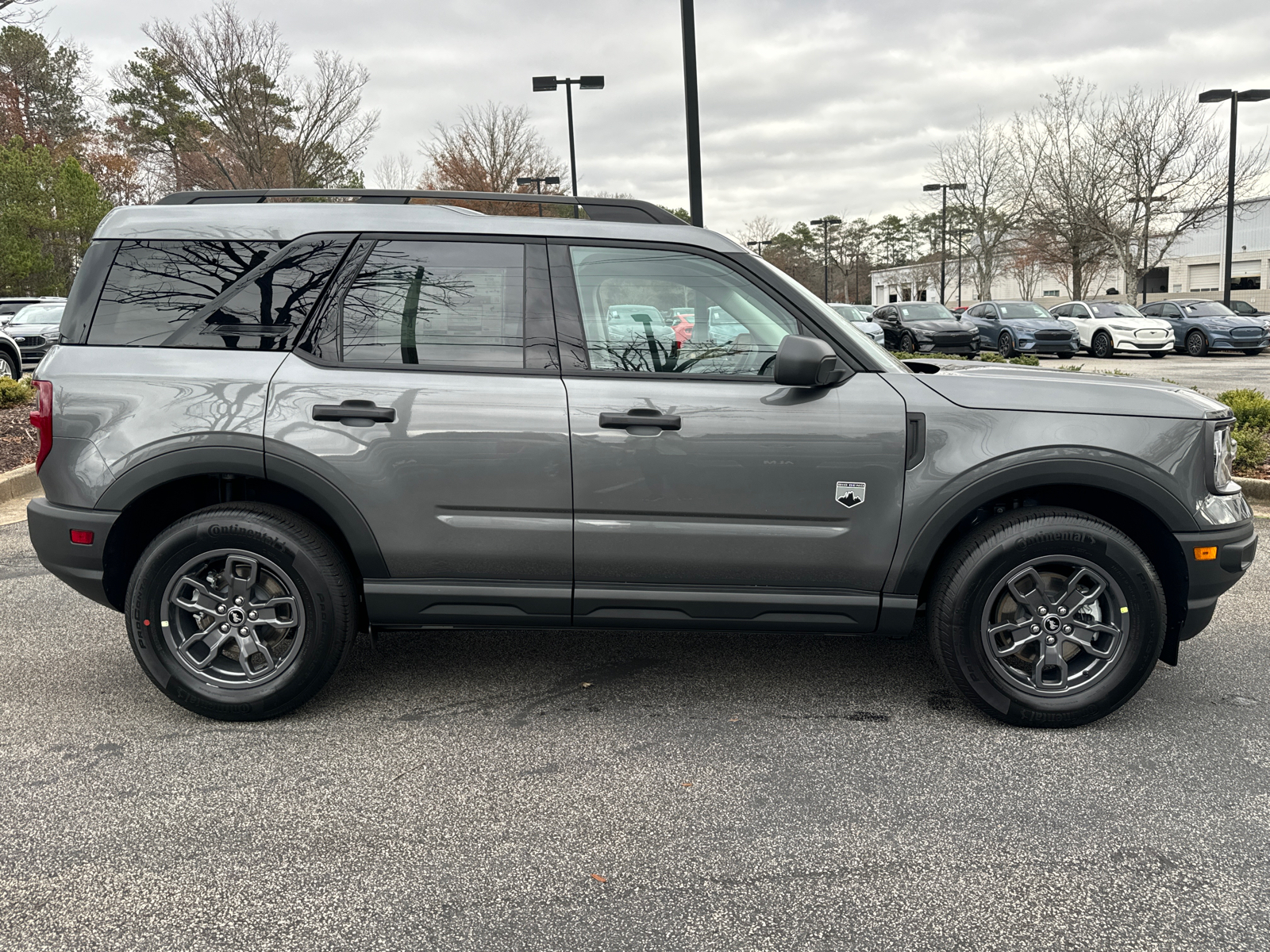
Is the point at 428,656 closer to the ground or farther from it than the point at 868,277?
closer to the ground

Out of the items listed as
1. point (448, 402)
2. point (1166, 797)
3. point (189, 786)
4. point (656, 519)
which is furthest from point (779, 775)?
point (189, 786)

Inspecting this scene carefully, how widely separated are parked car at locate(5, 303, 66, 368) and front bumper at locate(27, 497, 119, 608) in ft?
61.6

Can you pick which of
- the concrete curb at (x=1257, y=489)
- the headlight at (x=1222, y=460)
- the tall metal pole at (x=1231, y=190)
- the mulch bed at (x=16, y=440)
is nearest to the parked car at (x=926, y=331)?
the tall metal pole at (x=1231, y=190)

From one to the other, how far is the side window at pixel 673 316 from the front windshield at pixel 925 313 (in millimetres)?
23542

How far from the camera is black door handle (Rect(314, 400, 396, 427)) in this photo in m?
3.46

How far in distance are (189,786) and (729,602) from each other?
192cm

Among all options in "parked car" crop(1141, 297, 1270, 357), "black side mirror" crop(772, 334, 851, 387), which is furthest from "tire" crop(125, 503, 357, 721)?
"parked car" crop(1141, 297, 1270, 357)

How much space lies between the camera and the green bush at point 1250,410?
8.13 m

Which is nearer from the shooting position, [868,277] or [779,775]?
[779,775]

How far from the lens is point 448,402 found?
3.45 meters

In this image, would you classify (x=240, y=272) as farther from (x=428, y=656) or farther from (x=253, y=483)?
Result: (x=428, y=656)

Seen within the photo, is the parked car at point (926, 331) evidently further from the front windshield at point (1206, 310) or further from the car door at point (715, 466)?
the car door at point (715, 466)

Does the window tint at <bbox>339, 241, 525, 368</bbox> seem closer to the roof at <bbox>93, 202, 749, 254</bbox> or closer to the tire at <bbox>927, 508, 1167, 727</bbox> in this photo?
the roof at <bbox>93, 202, 749, 254</bbox>

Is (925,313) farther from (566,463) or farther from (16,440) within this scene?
(566,463)
